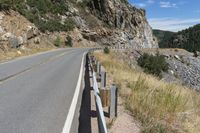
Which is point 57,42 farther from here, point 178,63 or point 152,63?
point 152,63

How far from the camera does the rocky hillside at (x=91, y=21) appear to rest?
8643 centimetres

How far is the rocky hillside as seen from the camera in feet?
284

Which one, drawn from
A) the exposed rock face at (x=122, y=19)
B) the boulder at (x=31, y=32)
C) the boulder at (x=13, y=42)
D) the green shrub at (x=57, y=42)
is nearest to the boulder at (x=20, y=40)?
the boulder at (x=13, y=42)

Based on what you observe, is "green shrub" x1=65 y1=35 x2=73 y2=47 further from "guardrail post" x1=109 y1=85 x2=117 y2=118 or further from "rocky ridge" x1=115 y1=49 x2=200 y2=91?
"guardrail post" x1=109 y1=85 x2=117 y2=118

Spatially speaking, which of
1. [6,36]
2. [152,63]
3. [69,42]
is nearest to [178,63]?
[152,63]

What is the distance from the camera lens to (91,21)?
101 meters

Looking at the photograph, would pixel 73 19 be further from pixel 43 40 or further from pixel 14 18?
pixel 14 18

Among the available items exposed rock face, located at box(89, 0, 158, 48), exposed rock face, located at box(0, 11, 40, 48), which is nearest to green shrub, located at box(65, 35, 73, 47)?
exposed rock face, located at box(89, 0, 158, 48)

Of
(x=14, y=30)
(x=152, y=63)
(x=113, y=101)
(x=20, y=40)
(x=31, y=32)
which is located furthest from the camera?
(x=31, y=32)

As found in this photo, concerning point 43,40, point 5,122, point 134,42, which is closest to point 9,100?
point 5,122

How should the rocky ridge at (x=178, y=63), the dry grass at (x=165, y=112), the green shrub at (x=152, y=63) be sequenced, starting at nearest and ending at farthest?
the dry grass at (x=165, y=112) < the green shrub at (x=152, y=63) < the rocky ridge at (x=178, y=63)

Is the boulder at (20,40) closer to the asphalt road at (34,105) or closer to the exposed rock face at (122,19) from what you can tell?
the asphalt road at (34,105)

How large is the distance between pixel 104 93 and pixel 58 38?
233ft

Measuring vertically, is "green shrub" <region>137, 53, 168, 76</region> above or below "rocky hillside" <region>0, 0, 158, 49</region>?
below
